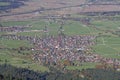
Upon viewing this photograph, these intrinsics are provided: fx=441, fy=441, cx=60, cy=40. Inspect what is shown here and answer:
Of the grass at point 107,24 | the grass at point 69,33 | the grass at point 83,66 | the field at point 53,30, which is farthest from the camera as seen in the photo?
the grass at point 107,24

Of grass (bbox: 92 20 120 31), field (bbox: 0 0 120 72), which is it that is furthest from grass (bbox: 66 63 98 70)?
grass (bbox: 92 20 120 31)

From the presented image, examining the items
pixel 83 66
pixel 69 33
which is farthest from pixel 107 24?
pixel 83 66

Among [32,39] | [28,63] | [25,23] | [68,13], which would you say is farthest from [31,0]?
→ [28,63]

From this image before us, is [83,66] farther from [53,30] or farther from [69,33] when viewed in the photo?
[53,30]

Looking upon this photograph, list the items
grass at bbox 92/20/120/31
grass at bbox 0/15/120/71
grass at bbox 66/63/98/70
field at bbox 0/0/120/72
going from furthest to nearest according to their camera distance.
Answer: grass at bbox 92/20/120/31 < field at bbox 0/0/120/72 < grass at bbox 0/15/120/71 < grass at bbox 66/63/98/70

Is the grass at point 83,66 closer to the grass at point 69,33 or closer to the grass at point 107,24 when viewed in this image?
the grass at point 69,33

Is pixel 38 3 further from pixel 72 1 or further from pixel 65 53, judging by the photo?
pixel 65 53

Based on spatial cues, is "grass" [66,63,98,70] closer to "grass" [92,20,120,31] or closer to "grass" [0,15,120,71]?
"grass" [0,15,120,71]

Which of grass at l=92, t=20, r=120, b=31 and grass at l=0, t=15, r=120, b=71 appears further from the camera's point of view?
grass at l=92, t=20, r=120, b=31

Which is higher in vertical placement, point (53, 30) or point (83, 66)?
point (53, 30)

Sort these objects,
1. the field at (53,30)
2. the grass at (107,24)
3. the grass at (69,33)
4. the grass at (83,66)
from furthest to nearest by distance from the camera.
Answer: the grass at (107,24), the field at (53,30), the grass at (69,33), the grass at (83,66)

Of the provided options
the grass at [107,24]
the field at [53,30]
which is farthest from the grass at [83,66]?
the grass at [107,24]
